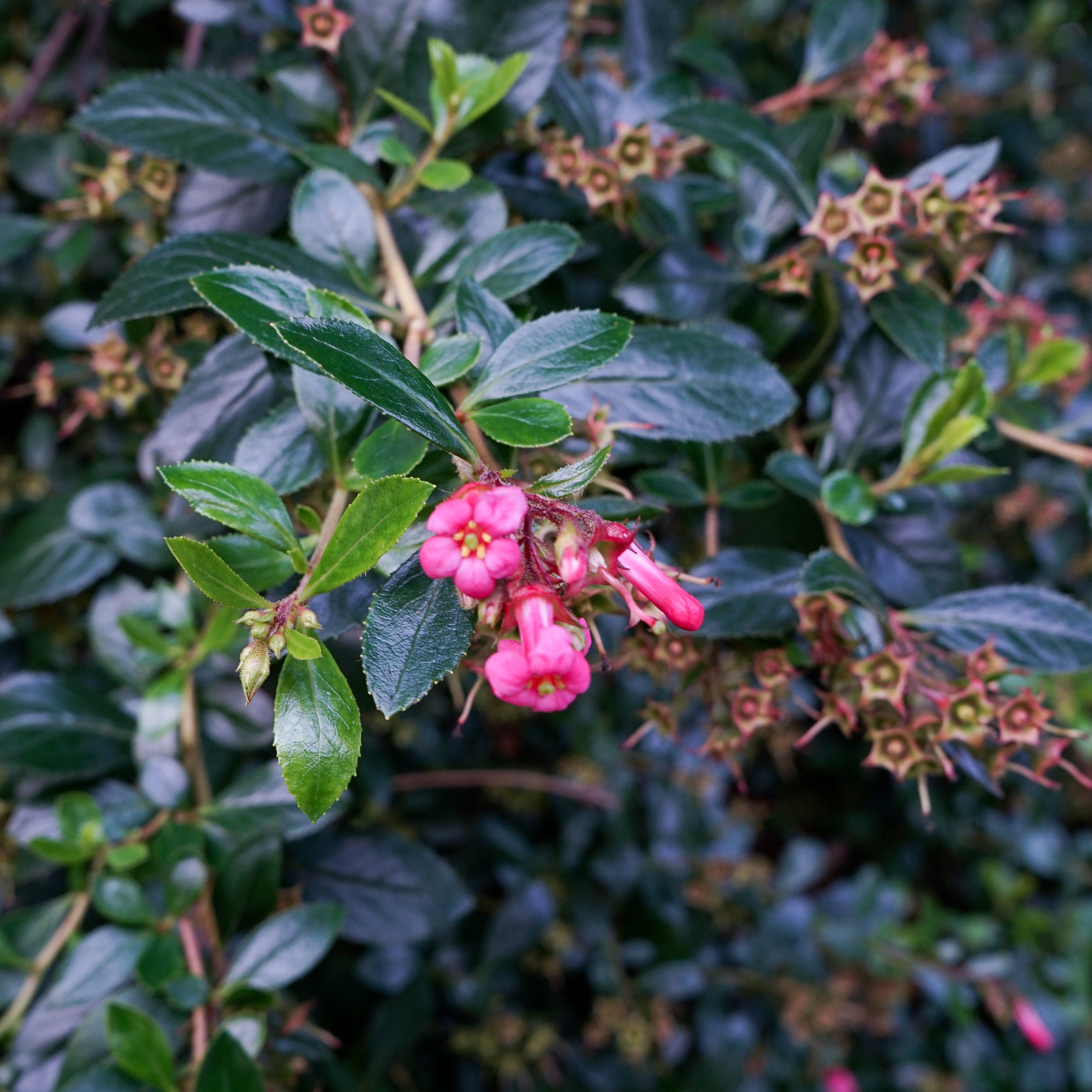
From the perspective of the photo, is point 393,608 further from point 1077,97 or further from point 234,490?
point 1077,97

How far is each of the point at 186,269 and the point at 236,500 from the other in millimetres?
374

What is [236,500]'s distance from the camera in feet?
2.62

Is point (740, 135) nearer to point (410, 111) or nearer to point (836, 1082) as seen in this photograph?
point (410, 111)

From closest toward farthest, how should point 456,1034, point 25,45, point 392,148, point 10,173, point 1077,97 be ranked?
point 392,148
point 10,173
point 25,45
point 456,1034
point 1077,97

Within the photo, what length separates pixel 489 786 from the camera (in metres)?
2.36

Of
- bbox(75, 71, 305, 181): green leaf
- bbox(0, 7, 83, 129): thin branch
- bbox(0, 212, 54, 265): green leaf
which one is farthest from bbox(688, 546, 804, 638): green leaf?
bbox(0, 7, 83, 129): thin branch

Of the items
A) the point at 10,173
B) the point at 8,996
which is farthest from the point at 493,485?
the point at 10,173

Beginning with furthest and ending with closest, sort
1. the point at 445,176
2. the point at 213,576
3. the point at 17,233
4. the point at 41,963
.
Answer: the point at 17,233 < the point at 41,963 < the point at 445,176 < the point at 213,576

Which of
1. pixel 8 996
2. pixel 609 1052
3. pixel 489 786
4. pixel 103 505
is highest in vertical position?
pixel 103 505

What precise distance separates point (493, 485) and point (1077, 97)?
323 cm

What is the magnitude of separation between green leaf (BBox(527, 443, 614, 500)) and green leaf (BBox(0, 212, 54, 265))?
1.36 m

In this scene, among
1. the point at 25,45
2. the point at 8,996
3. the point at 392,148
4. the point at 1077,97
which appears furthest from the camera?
the point at 1077,97

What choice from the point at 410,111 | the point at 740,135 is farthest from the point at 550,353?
the point at 740,135

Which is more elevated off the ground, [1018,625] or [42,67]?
[42,67]
